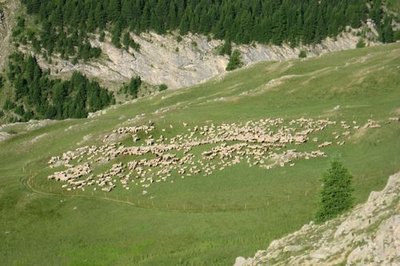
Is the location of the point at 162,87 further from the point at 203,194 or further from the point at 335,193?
the point at 335,193

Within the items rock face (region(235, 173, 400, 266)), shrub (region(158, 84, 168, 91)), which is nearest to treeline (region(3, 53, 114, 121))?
shrub (region(158, 84, 168, 91))

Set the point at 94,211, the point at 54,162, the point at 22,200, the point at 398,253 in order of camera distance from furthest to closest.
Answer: the point at 54,162
the point at 22,200
the point at 94,211
the point at 398,253

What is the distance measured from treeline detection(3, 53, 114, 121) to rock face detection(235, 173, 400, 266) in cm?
15386

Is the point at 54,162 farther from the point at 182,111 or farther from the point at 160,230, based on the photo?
the point at 160,230

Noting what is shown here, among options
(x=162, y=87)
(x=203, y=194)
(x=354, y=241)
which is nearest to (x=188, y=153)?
(x=203, y=194)

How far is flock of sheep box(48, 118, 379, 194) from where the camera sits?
67000mm

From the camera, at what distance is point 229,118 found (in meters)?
83.3

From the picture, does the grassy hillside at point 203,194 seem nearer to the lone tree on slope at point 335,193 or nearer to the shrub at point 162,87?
the lone tree on slope at point 335,193

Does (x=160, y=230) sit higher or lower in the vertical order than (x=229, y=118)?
lower

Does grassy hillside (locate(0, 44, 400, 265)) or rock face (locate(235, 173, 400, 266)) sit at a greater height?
rock face (locate(235, 173, 400, 266))

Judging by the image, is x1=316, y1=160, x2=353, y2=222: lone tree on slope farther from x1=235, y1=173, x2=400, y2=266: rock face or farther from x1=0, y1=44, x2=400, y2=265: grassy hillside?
x1=235, y1=173, x2=400, y2=266: rock face

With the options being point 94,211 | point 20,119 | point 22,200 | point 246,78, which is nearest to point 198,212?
point 94,211

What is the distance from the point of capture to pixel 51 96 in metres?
195

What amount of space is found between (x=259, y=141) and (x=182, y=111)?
2320 cm
